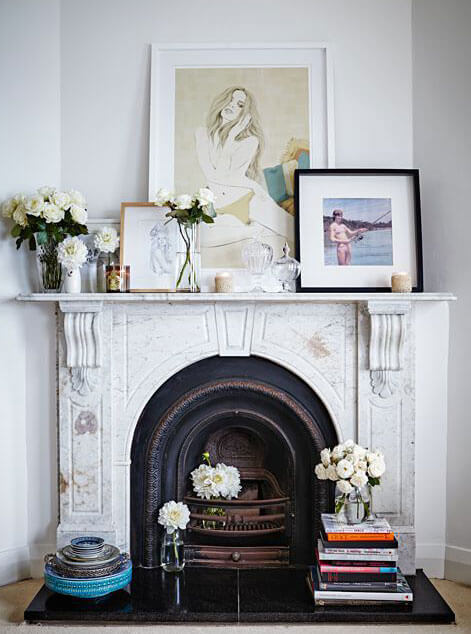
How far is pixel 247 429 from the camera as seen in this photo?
325cm

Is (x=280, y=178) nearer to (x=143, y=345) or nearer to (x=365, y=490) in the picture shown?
(x=143, y=345)

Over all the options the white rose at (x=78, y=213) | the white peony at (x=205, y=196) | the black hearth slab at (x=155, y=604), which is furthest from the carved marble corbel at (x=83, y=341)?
the black hearth slab at (x=155, y=604)

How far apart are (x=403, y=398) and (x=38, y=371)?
1.65 m

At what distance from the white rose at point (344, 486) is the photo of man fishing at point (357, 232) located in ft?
3.12

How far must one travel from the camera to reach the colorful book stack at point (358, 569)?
2.71 metres

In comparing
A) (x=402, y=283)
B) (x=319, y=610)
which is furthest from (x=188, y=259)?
(x=319, y=610)

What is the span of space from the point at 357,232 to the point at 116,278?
1.09m

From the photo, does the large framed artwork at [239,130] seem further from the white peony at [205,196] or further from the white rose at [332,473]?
the white rose at [332,473]

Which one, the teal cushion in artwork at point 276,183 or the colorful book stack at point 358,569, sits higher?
the teal cushion in artwork at point 276,183

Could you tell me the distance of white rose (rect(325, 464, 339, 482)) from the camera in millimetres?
2838

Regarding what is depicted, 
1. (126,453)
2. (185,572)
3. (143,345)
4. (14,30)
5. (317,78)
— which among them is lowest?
(185,572)

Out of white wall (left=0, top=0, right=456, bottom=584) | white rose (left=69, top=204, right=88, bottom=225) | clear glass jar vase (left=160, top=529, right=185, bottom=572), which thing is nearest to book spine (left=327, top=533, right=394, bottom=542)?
white wall (left=0, top=0, right=456, bottom=584)

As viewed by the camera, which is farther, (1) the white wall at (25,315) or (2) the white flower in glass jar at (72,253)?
(1) the white wall at (25,315)

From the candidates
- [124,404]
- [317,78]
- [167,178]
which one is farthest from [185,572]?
[317,78]
